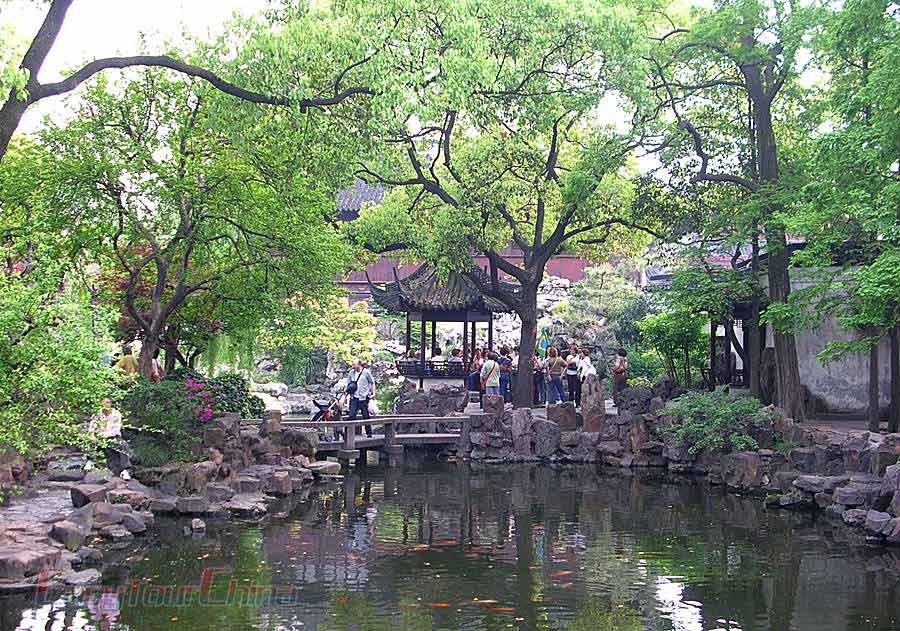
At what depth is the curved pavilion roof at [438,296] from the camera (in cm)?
2559

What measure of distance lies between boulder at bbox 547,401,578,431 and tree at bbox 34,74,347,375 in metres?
6.47

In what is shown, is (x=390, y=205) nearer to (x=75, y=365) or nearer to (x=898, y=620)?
(x=75, y=365)

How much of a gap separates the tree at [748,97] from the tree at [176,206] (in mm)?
7515

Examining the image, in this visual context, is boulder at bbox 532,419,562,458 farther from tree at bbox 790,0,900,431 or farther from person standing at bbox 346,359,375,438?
tree at bbox 790,0,900,431

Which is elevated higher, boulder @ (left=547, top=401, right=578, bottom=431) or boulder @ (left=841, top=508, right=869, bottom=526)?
boulder @ (left=547, top=401, right=578, bottom=431)

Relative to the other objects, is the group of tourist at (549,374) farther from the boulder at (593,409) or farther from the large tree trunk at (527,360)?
the boulder at (593,409)

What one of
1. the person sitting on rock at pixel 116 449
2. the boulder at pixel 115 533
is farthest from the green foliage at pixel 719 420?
the boulder at pixel 115 533

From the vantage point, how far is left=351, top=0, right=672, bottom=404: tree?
55.1 feet

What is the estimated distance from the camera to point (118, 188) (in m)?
15.0

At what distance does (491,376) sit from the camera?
76.3ft

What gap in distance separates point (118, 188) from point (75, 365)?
6057 millimetres

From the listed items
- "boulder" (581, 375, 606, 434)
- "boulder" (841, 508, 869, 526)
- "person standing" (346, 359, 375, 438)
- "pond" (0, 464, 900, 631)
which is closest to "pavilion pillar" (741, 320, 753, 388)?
"boulder" (581, 375, 606, 434)

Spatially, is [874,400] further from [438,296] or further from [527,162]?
[438,296]

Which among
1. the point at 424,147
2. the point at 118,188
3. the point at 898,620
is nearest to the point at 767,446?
the point at 898,620
